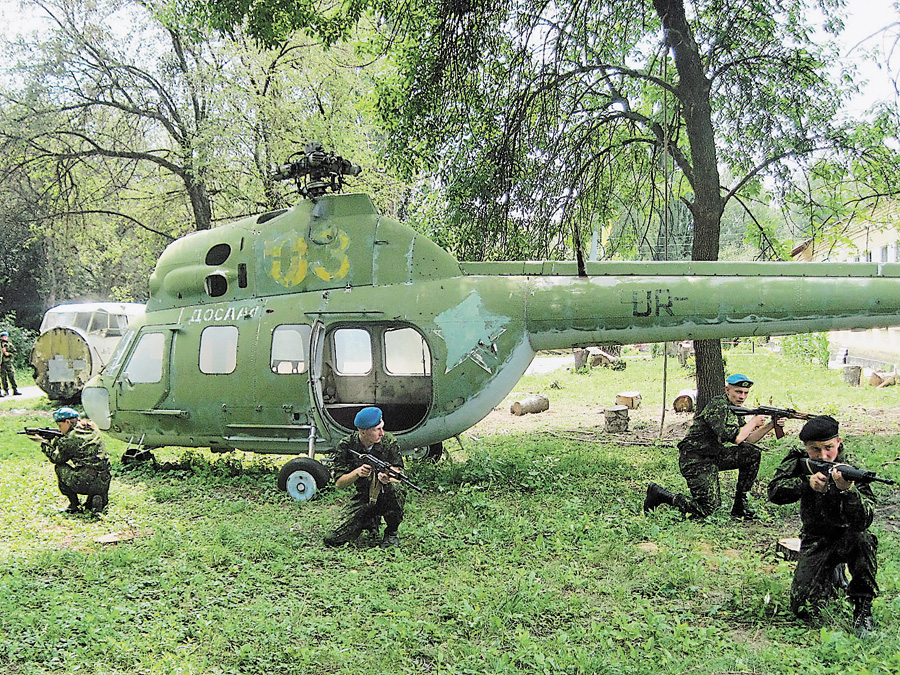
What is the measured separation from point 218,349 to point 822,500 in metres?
6.60

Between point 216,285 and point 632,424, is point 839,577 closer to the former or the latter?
point 216,285

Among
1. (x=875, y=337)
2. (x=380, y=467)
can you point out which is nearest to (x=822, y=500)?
(x=380, y=467)

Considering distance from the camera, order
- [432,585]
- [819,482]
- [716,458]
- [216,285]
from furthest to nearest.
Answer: [216,285], [716,458], [432,585], [819,482]

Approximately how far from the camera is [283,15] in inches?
379

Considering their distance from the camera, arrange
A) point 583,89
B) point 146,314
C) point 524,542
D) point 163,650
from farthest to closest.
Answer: point 583,89 < point 146,314 < point 524,542 < point 163,650

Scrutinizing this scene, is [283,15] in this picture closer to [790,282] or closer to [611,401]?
[790,282]

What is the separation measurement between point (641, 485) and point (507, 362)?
2098mm

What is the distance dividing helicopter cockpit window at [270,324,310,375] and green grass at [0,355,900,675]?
1424 millimetres

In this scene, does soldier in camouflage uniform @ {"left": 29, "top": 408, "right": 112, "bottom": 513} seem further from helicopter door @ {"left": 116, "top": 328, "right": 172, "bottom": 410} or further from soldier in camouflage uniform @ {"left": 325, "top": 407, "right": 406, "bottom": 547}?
soldier in camouflage uniform @ {"left": 325, "top": 407, "right": 406, "bottom": 547}

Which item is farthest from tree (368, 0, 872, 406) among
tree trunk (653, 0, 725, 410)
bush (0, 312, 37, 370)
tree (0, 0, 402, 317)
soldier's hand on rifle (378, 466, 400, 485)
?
bush (0, 312, 37, 370)

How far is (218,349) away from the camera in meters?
8.51

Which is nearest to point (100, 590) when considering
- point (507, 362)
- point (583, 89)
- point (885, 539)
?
point (507, 362)

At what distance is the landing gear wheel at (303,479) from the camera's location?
7.57 metres

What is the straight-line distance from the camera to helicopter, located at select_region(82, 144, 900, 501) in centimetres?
750
